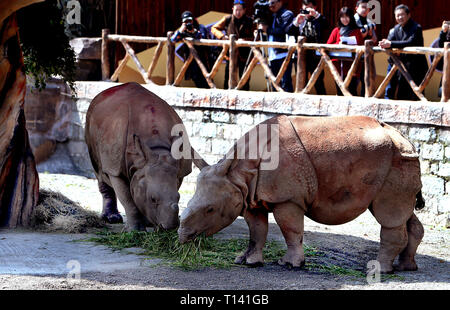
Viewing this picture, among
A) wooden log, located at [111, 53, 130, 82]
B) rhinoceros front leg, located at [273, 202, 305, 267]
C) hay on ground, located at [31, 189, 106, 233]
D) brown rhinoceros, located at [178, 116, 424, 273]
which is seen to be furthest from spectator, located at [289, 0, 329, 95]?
rhinoceros front leg, located at [273, 202, 305, 267]

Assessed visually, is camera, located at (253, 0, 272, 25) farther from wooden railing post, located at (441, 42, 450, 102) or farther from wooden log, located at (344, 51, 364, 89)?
wooden railing post, located at (441, 42, 450, 102)

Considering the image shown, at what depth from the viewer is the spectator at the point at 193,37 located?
13953 mm

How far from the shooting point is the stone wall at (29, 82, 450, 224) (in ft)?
36.8

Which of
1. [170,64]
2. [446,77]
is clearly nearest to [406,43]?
[446,77]

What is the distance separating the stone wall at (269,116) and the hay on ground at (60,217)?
343 cm

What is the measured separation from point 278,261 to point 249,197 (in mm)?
760

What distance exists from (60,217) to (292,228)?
3.18 metres

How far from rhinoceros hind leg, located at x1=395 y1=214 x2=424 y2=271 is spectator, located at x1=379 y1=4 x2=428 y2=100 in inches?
180

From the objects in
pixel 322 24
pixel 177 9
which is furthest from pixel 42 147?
pixel 322 24

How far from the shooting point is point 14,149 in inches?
375

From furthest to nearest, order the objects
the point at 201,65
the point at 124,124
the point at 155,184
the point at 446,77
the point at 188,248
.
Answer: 1. the point at 201,65
2. the point at 446,77
3. the point at 124,124
4. the point at 155,184
5. the point at 188,248

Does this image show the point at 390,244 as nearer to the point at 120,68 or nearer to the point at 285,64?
the point at 285,64

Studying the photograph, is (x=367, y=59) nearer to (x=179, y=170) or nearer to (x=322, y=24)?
(x=322, y=24)

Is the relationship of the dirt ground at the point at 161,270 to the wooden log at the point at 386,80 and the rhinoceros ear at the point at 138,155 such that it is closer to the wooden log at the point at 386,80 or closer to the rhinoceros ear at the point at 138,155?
the rhinoceros ear at the point at 138,155
